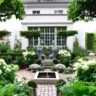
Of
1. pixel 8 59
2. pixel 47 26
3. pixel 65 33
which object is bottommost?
pixel 8 59

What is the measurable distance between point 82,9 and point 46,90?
3502mm

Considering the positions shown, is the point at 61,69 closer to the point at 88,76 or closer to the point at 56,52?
the point at 56,52

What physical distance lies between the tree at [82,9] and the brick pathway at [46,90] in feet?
9.66

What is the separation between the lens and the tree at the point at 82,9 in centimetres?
1584

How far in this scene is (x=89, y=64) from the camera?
507 inches

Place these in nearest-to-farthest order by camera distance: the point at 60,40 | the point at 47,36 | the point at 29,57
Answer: the point at 29,57 < the point at 60,40 < the point at 47,36

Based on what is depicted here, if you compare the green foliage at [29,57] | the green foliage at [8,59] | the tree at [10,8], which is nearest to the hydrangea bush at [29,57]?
the green foliage at [29,57]

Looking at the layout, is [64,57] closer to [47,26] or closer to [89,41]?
[89,41]

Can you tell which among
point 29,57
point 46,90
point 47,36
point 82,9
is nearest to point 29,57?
point 29,57

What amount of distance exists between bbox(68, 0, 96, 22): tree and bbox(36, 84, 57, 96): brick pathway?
2945mm

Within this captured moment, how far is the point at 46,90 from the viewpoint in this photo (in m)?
15.0

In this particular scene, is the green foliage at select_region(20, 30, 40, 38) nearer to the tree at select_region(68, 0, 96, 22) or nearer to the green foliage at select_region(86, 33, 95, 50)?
the green foliage at select_region(86, 33, 95, 50)

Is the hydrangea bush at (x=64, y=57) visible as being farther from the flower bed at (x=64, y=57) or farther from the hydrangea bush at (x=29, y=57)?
the hydrangea bush at (x=29, y=57)

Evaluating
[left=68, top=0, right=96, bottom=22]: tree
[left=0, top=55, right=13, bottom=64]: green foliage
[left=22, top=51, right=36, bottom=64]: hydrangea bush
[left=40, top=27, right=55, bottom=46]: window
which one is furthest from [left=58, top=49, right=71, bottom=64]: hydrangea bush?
[left=40, top=27, right=55, bottom=46]: window
